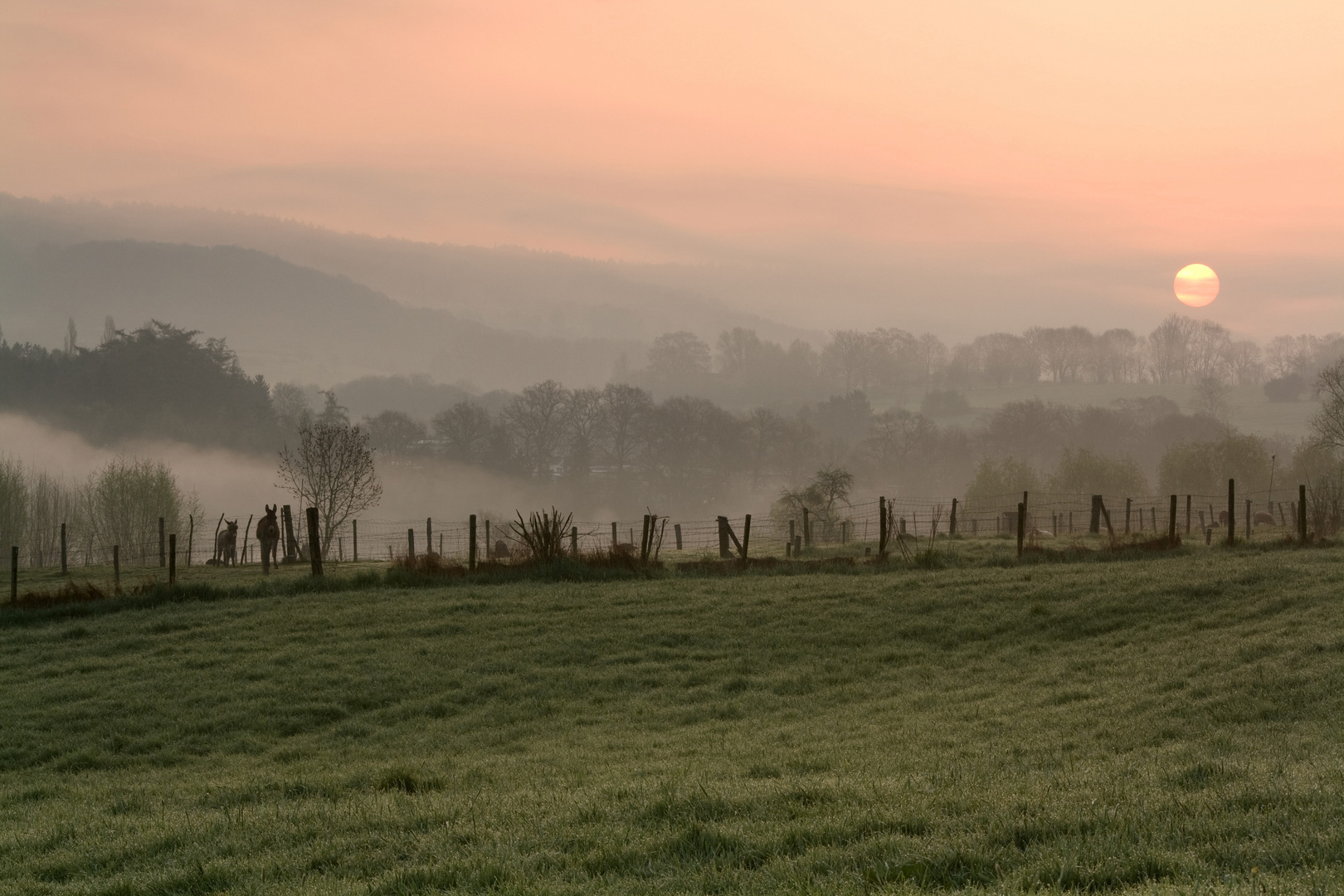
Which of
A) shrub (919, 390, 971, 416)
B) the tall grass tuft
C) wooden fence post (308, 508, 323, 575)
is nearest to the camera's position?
wooden fence post (308, 508, 323, 575)

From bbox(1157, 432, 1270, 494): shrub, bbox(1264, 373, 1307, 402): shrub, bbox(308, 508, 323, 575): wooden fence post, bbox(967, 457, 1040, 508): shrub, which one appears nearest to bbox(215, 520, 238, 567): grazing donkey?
bbox(308, 508, 323, 575): wooden fence post

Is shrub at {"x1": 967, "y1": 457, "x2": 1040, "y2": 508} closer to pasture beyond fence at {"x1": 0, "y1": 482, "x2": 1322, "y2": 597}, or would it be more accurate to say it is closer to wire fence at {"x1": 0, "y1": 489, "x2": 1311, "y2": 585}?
wire fence at {"x1": 0, "y1": 489, "x2": 1311, "y2": 585}

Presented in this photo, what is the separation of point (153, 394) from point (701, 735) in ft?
461

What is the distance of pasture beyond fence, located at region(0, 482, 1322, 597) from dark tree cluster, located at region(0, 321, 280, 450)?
2432 cm

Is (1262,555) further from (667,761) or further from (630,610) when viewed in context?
(667,761)

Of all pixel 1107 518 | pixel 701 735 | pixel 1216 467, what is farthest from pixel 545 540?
pixel 1216 467

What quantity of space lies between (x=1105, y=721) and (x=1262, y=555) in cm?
1861

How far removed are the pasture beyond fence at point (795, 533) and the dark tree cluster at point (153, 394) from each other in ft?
79.8

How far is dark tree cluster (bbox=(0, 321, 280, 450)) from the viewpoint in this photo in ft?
442

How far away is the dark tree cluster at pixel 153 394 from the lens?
134625mm

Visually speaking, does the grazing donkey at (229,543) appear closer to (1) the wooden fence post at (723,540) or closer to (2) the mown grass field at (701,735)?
(2) the mown grass field at (701,735)

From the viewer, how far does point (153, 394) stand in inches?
5320

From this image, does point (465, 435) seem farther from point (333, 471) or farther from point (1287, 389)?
point (1287, 389)

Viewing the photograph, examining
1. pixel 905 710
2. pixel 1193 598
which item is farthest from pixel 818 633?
pixel 1193 598
